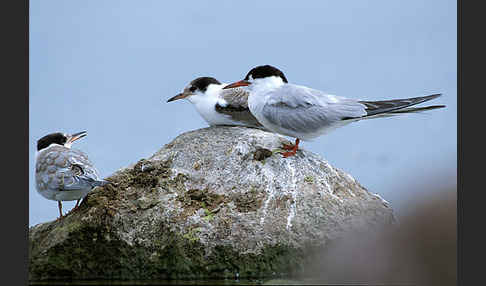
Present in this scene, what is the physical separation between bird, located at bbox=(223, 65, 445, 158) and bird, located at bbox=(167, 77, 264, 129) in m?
0.69

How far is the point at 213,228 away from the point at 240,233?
0.36 metres

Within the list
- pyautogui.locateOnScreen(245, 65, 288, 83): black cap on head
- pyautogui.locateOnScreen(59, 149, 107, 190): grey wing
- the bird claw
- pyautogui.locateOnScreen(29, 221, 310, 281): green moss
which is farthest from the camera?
the bird claw

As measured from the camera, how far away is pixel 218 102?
31.7 feet

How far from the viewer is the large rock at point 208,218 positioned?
26.2 ft

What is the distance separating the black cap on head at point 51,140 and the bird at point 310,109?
9.15ft

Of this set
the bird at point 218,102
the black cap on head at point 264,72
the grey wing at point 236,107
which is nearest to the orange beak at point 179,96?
the bird at point 218,102

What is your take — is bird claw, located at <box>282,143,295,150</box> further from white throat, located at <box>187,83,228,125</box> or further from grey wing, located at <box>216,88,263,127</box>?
white throat, located at <box>187,83,228,125</box>

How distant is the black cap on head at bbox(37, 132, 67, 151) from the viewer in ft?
29.3

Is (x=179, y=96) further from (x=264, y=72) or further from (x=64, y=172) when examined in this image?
(x=64, y=172)

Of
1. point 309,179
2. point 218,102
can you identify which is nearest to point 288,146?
point 309,179

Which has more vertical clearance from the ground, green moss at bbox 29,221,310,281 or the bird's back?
the bird's back

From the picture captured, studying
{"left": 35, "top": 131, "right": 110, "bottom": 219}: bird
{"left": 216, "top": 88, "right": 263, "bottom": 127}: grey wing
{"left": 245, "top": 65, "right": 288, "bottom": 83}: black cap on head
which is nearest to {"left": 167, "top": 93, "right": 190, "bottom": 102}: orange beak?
{"left": 216, "top": 88, "right": 263, "bottom": 127}: grey wing

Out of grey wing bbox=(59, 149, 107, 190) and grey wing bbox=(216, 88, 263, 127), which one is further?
grey wing bbox=(216, 88, 263, 127)

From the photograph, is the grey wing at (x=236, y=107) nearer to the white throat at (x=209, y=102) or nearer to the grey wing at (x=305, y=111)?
the white throat at (x=209, y=102)
